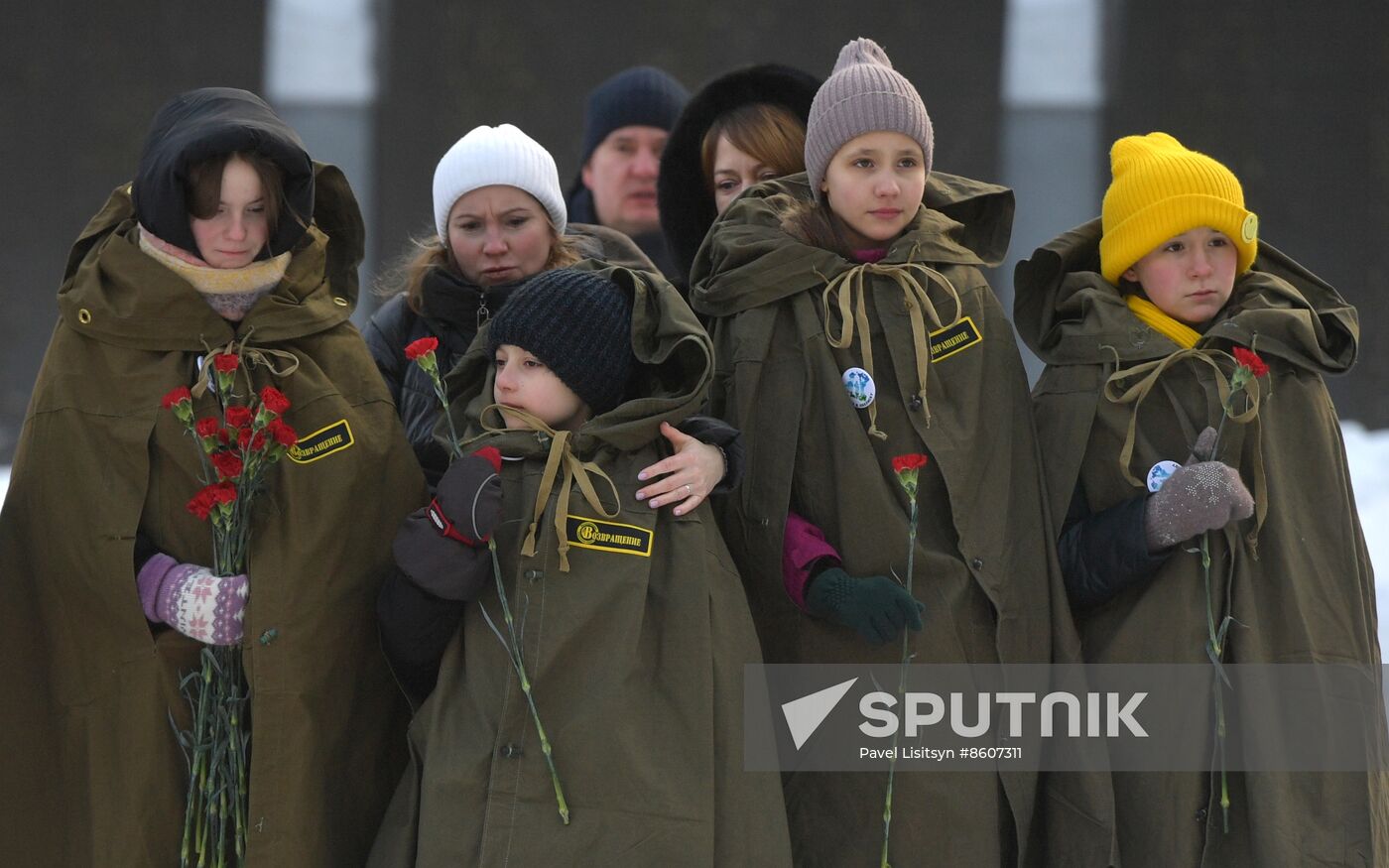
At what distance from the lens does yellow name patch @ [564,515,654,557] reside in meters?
2.66

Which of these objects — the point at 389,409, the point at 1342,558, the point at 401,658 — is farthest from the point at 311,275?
the point at 1342,558

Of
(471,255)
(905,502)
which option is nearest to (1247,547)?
(905,502)

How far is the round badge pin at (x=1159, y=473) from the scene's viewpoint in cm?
292

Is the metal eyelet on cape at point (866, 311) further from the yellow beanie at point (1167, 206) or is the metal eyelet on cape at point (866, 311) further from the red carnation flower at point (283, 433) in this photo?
the red carnation flower at point (283, 433)

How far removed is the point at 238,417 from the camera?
2.57m

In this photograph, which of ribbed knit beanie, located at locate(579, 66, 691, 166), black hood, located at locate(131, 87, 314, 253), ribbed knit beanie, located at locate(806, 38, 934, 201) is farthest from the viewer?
ribbed knit beanie, located at locate(579, 66, 691, 166)

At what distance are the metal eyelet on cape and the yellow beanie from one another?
421 mm

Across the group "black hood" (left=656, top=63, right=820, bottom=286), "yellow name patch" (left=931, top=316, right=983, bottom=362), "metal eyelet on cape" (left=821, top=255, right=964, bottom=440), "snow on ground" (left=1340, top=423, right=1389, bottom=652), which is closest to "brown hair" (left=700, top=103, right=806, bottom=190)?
"black hood" (left=656, top=63, right=820, bottom=286)

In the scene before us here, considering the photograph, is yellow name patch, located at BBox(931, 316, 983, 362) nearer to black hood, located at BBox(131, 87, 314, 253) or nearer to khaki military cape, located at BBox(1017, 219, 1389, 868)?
khaki military cape, located at BBox(1017, 219, 1389, 868)

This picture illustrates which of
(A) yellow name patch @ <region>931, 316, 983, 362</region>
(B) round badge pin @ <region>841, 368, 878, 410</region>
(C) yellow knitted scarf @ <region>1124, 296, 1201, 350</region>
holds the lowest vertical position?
(B) round badge pin @ <region>841, 368, 878, 410</region>

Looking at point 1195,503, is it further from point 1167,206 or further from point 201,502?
point 201,502

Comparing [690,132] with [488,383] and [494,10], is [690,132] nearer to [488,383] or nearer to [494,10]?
[488,383]

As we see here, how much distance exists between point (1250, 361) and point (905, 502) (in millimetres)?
695

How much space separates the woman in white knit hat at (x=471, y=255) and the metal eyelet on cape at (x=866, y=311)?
45cm
